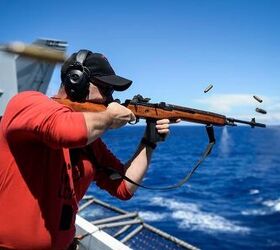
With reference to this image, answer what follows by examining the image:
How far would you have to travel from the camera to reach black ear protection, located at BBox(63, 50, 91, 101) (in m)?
3.17

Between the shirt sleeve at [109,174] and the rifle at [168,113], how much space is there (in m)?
0.07

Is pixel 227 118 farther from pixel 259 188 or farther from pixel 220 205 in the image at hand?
pixel 259 188

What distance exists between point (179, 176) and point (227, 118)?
1822 inches

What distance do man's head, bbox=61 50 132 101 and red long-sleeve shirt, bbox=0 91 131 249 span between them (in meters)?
0.41

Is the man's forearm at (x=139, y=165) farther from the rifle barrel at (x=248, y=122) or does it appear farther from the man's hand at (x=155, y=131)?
the rifle barrel at (x=248, y=122)

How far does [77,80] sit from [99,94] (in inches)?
8.9

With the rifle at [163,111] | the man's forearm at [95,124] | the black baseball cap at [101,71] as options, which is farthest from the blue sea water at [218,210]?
the man's forearm at [95,124]

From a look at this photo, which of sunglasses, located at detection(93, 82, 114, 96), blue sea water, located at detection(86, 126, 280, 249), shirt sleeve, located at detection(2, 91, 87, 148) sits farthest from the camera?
blue sea water, located at detection(86, 126, 280, 249)

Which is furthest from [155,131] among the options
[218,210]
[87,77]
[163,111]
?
[218,210]

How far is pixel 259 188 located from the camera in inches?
Answer: 1478

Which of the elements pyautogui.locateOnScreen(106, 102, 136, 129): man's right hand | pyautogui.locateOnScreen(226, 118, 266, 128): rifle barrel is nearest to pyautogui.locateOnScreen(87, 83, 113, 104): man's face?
pyautogui.locateOnScreen(106, 102, 136, 129): man's right hand

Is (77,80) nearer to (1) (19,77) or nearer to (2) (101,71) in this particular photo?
(2) (101,71)

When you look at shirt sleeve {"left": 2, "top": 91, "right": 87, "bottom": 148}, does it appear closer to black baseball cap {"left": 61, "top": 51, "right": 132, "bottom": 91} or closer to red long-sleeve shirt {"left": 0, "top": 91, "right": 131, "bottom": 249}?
red long-sleeve shirt {"left": 0, "top": 91, "right": 131, "bottom": 249}

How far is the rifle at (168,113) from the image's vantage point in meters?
3.18
